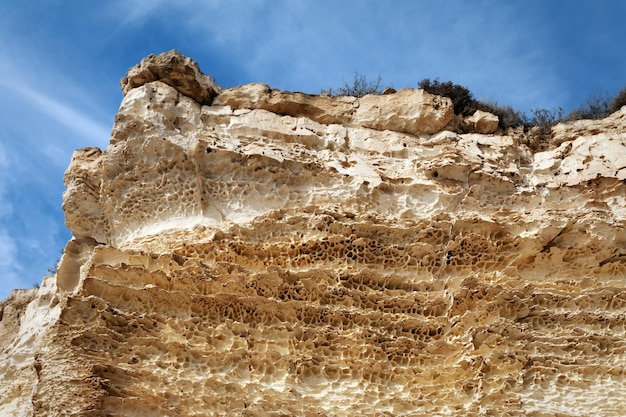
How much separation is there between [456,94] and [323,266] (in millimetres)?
3834

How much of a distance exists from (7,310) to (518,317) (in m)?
6.78

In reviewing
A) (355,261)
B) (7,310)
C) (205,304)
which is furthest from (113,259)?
(7,310)

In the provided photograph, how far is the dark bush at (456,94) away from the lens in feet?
30.6

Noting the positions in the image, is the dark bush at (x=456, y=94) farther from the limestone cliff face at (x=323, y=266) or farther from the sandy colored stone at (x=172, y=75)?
the sandy colored stone at (x=172, y=75)

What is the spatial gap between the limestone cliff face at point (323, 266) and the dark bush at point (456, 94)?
317 millimetres

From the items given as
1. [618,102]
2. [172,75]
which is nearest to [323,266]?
[172,75]

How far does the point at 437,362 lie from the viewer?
6227 millimetres

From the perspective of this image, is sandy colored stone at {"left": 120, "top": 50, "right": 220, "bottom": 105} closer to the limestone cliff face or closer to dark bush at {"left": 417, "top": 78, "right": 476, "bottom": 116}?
the limestone cliff face

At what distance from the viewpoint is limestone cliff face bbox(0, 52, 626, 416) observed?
571cm

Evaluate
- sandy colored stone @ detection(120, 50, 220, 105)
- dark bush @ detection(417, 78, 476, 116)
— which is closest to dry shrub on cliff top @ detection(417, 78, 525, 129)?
dark bush @ detection(417, 78, 476, 116)

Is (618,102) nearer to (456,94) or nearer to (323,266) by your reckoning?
(456,94)

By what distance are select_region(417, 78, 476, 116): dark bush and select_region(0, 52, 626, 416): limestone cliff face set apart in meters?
0.32

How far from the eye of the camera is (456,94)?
9.54 metres

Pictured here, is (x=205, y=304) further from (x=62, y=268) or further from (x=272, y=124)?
(x=272, y=124)
